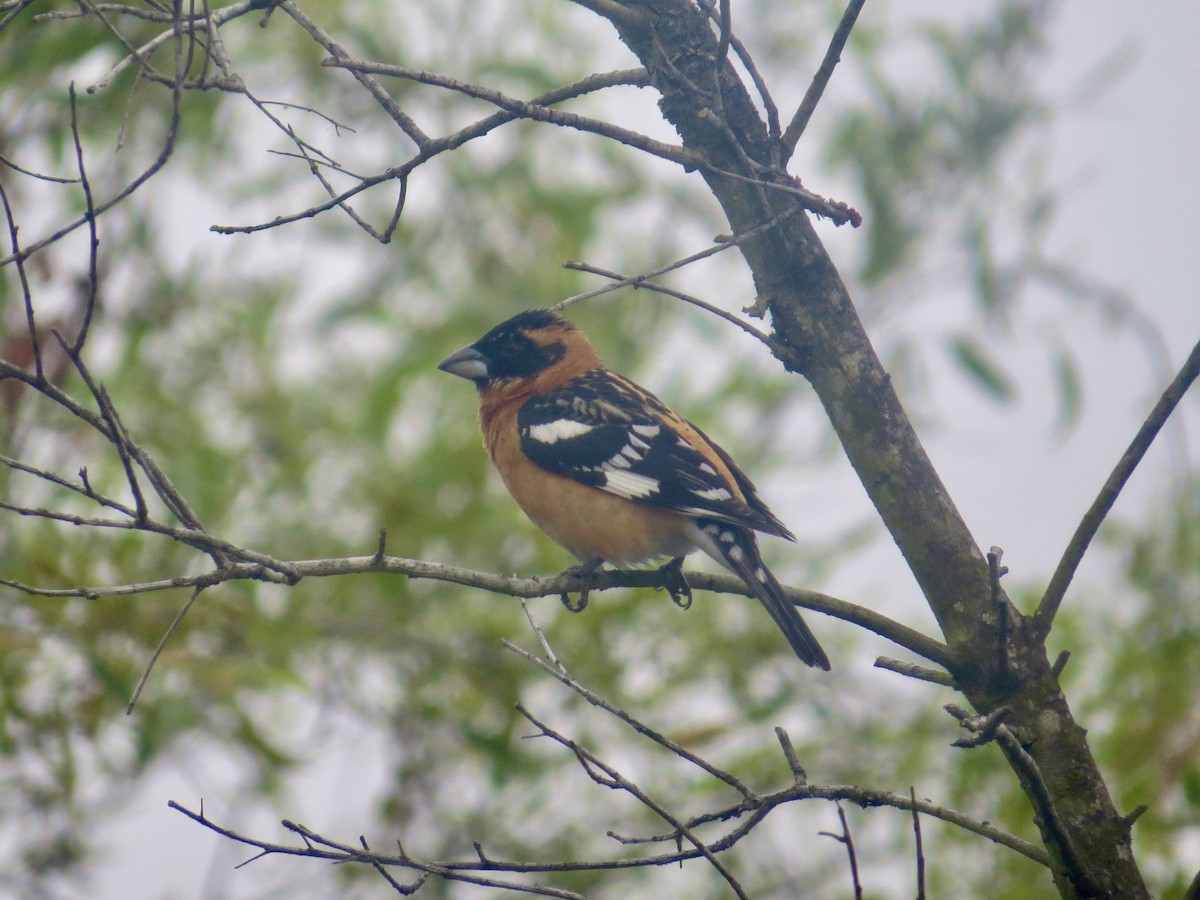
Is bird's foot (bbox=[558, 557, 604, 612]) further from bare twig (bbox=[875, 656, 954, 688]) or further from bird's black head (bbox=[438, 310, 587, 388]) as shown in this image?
bare twig (bbox=[875, 656, 954, 688])

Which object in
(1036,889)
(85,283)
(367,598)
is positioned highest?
(85,283)

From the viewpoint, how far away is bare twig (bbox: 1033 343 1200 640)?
2400 millimetres

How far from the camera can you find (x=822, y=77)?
267 cm

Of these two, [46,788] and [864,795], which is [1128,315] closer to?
[864,795]

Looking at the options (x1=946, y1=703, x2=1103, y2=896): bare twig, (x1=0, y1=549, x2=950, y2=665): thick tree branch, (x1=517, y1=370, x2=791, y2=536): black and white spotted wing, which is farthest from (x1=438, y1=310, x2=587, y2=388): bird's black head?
(x1=946, y1=703, x2=1103, y2=896): bare twig

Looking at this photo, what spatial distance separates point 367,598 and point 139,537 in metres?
1.40

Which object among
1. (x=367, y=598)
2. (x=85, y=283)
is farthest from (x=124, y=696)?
(x=85, y=283)

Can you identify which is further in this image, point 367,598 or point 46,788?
point 367,598

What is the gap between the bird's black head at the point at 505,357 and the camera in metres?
5.31

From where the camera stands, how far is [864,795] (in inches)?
93.4

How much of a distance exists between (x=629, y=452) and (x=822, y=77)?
215 cm

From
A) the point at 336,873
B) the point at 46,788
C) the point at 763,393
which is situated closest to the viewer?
the point at 46,788

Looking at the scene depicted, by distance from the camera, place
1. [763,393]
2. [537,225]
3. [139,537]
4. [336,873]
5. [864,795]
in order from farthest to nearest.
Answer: [537,225], [763,393], [336,873], [139,537], [864,795]

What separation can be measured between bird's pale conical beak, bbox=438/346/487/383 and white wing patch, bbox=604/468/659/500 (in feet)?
3.37
